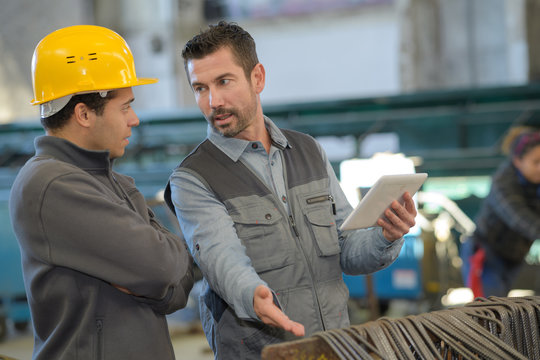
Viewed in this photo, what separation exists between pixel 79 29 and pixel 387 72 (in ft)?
36.8

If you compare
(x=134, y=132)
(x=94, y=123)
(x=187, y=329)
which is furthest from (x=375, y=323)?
(x=134, y=132)

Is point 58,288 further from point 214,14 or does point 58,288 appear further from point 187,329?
point 214,14

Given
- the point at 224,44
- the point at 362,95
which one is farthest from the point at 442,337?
the point at 362,95

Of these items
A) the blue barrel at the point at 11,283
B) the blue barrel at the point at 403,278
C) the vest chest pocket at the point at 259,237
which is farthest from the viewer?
the blue barrel at the point at 11,283

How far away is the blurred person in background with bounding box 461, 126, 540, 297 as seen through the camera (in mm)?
3502

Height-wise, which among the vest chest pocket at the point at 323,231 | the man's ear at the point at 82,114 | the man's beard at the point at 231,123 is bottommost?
the vest chest pocket at the point at 323,231

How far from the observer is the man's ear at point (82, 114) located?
1.59 meters

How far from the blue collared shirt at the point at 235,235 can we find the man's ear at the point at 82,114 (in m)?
0.33

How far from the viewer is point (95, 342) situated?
143 cm

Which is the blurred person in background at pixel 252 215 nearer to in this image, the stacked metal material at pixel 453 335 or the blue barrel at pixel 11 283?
the stacked metal material at pixel 453 335

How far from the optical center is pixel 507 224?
141 inches

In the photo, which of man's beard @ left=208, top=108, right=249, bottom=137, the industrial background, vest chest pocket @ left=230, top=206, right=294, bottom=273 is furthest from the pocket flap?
the industrial background

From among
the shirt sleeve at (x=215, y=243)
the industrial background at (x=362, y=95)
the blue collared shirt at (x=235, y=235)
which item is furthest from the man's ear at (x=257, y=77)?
the industrial background at (x=362, y=95)

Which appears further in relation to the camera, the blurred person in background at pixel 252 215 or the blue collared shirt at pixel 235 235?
the blurred person in background at pixel 252 215
